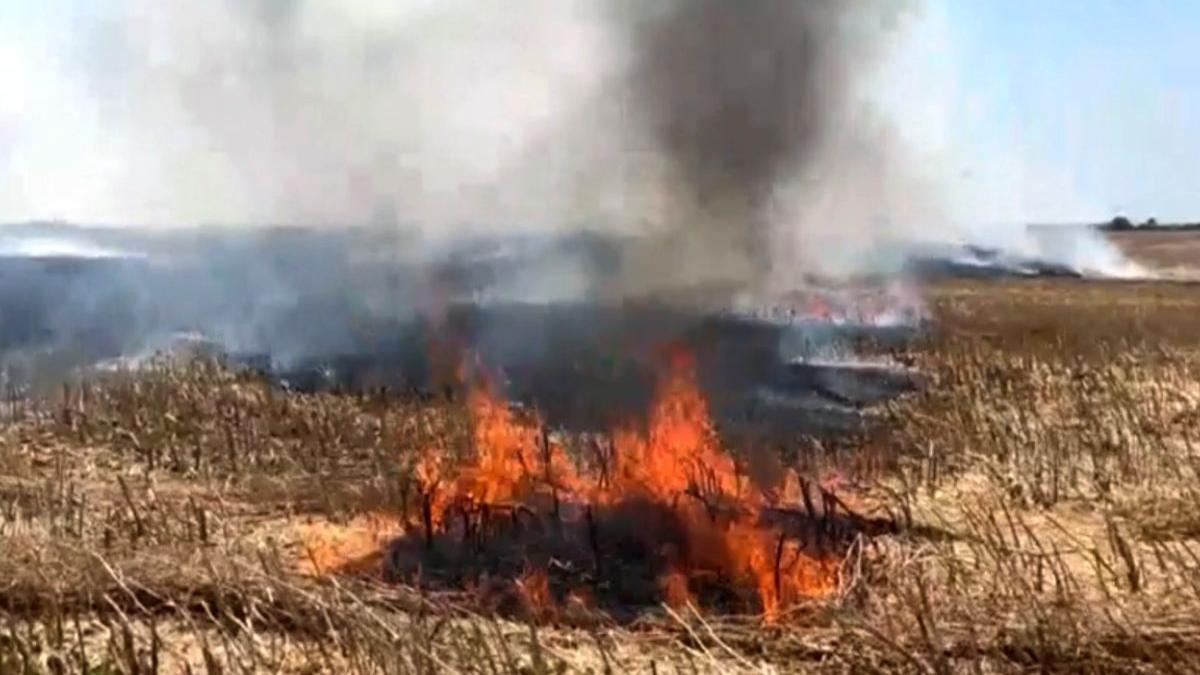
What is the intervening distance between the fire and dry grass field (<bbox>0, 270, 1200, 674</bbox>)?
388 millimetres

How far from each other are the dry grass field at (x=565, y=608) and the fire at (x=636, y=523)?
0.39m

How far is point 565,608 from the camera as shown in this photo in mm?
8445

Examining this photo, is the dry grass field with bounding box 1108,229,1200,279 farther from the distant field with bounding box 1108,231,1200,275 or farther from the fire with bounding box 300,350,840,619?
the fire with bounding box 300,350,840,619

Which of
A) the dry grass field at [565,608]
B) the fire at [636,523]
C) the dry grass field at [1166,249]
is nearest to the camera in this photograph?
the dry grass field at [565,608]

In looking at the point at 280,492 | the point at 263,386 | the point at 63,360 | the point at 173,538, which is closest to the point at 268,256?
the point at 63,360

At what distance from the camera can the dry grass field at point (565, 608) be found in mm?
6559

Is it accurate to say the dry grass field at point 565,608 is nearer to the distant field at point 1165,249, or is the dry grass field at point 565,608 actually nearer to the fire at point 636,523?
the fire at point 636,523

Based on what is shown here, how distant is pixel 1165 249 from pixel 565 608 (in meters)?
79.2

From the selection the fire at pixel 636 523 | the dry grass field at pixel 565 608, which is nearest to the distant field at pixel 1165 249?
the dry grass field at pixel 565 608

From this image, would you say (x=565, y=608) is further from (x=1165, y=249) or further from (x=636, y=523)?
(x=1165, y=249)

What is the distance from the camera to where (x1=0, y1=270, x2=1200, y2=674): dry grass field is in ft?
21.5

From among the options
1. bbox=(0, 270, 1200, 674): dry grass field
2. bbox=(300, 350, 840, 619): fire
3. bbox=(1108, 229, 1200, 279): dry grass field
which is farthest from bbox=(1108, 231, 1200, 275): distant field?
bbox=(300, 350, 840, 619): fire

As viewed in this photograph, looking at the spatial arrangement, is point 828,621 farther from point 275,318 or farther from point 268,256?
point 268,256

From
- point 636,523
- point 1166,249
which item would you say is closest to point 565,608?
point 636,523
